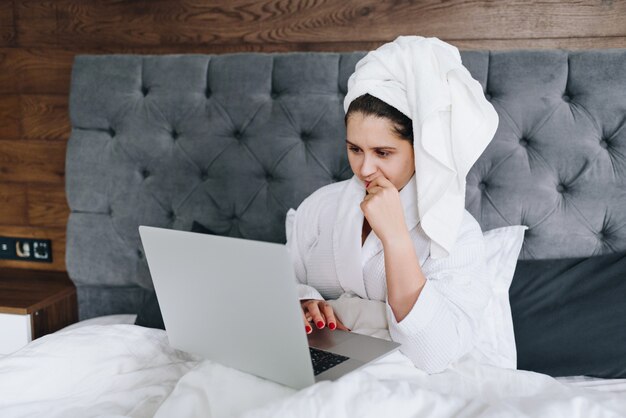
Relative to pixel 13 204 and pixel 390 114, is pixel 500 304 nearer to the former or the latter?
pixel 390 114

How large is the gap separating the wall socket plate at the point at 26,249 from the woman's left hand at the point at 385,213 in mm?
1598

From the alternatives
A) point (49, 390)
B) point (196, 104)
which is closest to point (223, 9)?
point (196, 104)

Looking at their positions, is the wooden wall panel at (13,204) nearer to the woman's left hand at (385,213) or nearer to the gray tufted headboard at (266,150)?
the gray tufted headboard at (266,150)

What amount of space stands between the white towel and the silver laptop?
318mm

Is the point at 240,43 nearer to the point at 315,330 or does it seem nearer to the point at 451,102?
the point at 451,102

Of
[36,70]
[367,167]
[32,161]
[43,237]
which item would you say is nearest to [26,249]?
[43,237]

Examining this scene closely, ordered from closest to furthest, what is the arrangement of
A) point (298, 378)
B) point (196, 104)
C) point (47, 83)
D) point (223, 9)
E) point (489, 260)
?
point (298, 378) < point (489, 260) < point (196, 104) < point (223, 9) < point (47, 83)

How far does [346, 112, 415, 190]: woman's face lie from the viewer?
134 centimetres

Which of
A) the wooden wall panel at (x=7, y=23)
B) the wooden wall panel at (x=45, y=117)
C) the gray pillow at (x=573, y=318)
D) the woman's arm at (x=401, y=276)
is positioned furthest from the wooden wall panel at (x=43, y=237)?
the gray pillow at (x=573, y=318)

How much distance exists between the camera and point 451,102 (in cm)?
130

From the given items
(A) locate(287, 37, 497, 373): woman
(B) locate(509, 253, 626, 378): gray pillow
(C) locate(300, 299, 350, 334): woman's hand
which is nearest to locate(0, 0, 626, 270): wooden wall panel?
(A) locate(287, 37, 497, 373): woman

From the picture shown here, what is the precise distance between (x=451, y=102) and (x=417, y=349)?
52 centimetres

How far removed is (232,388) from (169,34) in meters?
1.46

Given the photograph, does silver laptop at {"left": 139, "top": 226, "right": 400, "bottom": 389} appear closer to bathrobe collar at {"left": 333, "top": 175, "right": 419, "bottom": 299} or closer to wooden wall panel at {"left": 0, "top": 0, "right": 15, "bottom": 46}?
bathrobe collar at {"left": 333, "top": 175, "right": 419, "bottom": 299}
